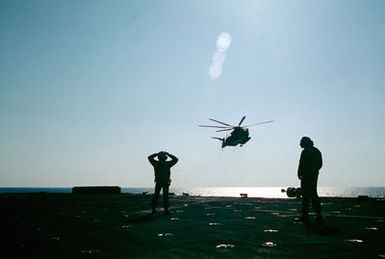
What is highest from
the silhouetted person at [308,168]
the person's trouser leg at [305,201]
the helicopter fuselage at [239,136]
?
the helicopter fuselage at [239,136]

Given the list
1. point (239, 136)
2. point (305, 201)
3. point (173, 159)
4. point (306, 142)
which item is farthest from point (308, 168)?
point (239, 136)

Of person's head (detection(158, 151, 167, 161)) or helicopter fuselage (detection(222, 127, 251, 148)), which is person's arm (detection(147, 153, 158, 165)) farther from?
helicopter fuselage (detection(222, 127, 251, 148))

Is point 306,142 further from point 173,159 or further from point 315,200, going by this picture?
point 173,159

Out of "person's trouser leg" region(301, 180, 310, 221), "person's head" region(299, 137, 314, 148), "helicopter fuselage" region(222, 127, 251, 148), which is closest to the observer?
"person's trouser leg" region(301, 180, 310, 221)

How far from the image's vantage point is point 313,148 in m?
12.2

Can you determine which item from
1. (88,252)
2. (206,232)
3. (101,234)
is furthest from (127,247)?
(206,232)

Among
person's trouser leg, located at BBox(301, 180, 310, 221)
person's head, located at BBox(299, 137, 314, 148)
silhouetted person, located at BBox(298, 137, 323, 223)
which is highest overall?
person's head, located at BBox(299, 137, 314, 148)

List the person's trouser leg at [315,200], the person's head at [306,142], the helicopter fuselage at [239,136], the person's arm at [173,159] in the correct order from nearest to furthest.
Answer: the person's trouser leg at [315,200] → the person's head at [306,142] → the person's arm at [173,159] → the helicopter fuselage at [239,136]

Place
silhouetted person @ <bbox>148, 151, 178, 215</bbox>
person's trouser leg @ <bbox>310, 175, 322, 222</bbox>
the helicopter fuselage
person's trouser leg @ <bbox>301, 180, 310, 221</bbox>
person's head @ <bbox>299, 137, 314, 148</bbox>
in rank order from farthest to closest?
the helicopter fuselage < silhouetted person @ <bbox>148, 151, 178, 215</bbox> < person's head @ <bbox>299, 137, 314, 148</bbox> < person's trouser leg @ <bbox>301, 180, 310, 221</bbox> < person's trouser leg @ <bbox>310, 175, 322, 222</bbox>

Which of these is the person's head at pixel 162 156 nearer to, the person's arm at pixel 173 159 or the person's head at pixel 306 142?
the person's arm at pixel 173 159

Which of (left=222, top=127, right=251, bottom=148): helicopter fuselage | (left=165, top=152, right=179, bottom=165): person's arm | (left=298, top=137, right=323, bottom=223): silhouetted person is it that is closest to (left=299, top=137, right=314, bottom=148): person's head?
(left=298, top=137, right=323, bottom=223): silhouetted person

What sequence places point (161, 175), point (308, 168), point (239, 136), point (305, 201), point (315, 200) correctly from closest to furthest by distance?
point (315, 200), point (305, 201), point (308, 168), point (161, 175), point (239, 136)

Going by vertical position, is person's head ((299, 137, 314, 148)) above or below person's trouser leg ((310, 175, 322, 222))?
above

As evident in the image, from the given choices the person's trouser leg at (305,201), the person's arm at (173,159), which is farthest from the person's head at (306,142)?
the person's arm at (173,159)
